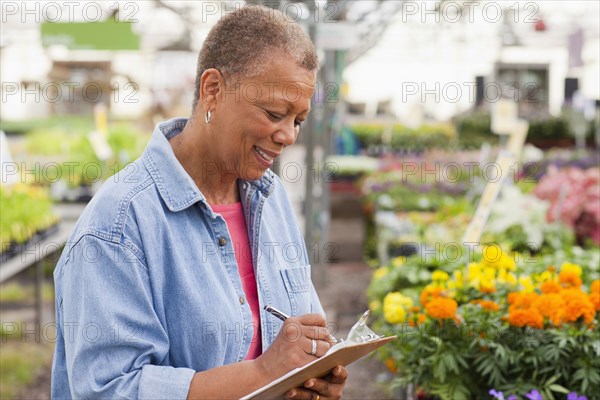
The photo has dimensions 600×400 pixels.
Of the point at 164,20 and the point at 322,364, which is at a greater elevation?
the point at 164,20

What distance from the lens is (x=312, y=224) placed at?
6527mm

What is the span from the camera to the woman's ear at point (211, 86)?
1500mm

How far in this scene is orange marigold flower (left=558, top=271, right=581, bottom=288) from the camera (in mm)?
2734

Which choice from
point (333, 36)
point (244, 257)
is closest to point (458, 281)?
point (244, 257)

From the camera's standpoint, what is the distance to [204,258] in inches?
57.4

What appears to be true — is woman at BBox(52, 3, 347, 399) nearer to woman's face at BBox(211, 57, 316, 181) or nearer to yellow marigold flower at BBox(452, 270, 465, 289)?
woman's face at BBox(211, 57, 316, 181)

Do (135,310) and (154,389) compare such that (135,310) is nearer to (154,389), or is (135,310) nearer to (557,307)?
(154,389)

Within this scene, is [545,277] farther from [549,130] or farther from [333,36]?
[549,130]

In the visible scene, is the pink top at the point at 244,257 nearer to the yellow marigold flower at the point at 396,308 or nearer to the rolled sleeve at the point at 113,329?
the rolled sleeve at the point at 113,329

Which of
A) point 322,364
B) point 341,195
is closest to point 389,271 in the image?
point 322,364

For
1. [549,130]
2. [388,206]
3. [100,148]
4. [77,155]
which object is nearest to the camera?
[100,148]

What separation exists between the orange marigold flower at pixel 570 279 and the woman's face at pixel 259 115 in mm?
1562

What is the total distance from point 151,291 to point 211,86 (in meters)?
0.40

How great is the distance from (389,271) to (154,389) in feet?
9.64
